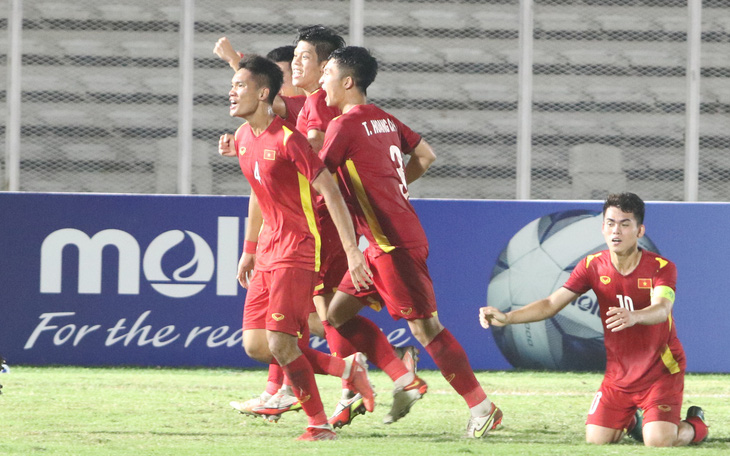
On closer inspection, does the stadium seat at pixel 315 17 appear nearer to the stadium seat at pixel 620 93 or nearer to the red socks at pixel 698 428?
the stadium seat at pixel 620 93

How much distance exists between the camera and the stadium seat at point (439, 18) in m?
10.0

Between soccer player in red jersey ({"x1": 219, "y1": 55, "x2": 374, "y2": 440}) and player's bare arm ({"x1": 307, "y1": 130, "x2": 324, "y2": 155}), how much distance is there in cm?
42

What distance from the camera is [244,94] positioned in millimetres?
5180

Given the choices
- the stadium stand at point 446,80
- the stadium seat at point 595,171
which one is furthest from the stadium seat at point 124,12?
the stadium seat at point 595,171

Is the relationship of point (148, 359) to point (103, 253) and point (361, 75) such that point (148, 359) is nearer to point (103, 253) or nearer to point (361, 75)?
point (103, 253)

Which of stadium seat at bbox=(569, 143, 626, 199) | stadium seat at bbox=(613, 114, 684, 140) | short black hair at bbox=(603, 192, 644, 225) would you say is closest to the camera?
short black hair at bbox=(603, 192, 644, 225)

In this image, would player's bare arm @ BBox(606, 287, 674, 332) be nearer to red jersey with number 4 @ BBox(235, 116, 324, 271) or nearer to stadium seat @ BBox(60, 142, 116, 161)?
red jersey with number 4 @ BBox(235, 116, 324, 271)

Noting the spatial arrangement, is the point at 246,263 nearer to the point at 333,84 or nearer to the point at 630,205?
the point at 333,84

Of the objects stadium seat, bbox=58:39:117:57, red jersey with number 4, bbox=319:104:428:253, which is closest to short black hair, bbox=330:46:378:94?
red jersey with number 4, bbox=319:104:428:253

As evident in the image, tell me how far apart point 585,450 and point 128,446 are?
190 centimetres

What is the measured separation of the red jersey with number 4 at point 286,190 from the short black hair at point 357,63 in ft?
1.67

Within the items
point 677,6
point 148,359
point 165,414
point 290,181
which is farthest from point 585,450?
point 677,6

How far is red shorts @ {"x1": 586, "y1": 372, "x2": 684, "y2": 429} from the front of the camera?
203 inches

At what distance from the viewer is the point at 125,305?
8273 millimetres
